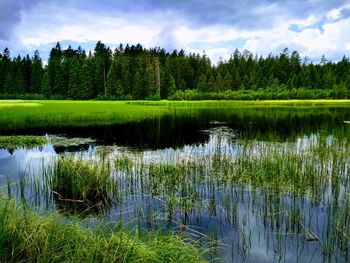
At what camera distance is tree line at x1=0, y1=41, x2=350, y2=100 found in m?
91.2

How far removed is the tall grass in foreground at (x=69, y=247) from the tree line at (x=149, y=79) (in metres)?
82.1

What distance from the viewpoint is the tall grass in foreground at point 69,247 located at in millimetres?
5258

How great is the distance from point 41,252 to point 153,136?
2017 cm

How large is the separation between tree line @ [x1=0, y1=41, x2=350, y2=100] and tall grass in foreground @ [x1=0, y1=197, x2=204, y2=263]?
82.1m

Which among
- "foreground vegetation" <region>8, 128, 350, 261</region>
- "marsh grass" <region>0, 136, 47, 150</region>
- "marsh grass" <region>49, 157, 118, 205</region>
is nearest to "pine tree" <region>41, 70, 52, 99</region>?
"marsh grass" <region>0, 136, 47, 150</region>

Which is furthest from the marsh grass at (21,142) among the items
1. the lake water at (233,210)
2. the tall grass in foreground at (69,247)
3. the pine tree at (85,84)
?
the pine tree at (85,84)

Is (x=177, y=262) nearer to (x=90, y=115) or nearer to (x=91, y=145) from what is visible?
(x=91, y=145)

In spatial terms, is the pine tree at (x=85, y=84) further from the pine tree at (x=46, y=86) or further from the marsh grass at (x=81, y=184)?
the marsh grass at (x=81, y=184)

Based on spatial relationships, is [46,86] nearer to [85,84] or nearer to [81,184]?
[85,84]

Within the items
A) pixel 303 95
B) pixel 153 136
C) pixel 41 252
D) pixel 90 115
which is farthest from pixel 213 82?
pixel 41 252

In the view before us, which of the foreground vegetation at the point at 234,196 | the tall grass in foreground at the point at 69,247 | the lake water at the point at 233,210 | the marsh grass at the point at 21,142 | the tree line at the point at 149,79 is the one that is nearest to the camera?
the tall grass in foreground at the point at 69,247

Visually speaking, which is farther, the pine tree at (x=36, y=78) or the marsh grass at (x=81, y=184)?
the pine tree at (x=36, y=78)

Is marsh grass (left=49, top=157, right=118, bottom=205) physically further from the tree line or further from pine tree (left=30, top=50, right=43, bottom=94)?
pine tree (left=30, top=50, right=43, bottom=94)

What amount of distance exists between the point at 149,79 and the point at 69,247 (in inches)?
3476
